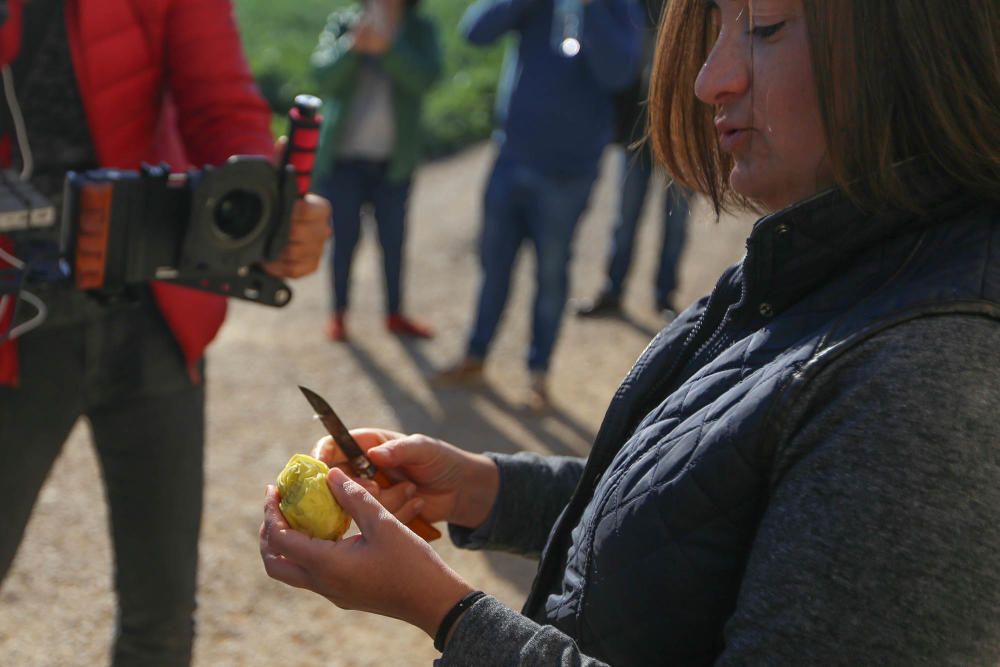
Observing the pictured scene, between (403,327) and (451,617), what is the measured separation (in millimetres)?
5266

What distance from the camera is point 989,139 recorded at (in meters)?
1.20

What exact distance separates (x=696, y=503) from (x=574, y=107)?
4300 millimetres

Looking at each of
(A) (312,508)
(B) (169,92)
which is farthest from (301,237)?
(A) (312,508)

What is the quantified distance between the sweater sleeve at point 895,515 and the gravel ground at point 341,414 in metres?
0.92

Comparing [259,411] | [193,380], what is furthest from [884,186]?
[259,411]

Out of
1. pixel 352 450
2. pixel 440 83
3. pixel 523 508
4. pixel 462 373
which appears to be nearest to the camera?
pixel 352 450

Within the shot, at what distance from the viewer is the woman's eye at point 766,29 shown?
4.23 feet

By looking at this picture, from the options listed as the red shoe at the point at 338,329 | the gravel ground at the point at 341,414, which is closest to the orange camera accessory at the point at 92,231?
the gravel ground at the point at 341,414

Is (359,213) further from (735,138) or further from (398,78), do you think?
(735,138)

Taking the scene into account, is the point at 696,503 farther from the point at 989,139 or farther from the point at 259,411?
the point at 259,411

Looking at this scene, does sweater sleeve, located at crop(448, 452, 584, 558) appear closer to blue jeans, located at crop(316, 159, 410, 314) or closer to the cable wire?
the cable wire

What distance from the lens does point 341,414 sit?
5.53 metres

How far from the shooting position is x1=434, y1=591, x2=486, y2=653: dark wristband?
1.34 m

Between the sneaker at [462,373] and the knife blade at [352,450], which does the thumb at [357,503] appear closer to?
the knife blade at [352,450]
